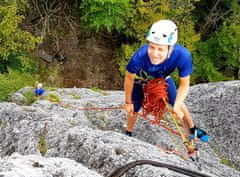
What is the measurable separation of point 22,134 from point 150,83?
2157 millimetres

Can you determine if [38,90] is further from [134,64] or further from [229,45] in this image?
[229,45]

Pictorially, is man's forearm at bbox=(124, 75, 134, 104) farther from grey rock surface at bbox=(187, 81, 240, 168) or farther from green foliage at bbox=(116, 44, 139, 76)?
green foliage at bbox=(116, 44, 139, 76)

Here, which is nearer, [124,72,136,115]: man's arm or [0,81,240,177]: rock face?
[0,81,240,177]: rock face

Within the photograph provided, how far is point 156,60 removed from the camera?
4473 mm

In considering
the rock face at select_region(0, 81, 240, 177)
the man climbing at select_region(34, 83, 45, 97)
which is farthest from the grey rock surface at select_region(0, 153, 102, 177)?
the man climbing at select_region(34, 83, 45, 97)

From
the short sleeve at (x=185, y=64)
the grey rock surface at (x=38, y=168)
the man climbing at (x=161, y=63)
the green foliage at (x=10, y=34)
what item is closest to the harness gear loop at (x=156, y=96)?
the man climbing at (x=161, y=63)

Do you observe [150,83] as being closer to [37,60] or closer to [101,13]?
[101,13]

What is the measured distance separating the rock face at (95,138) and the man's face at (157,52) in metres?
1.19

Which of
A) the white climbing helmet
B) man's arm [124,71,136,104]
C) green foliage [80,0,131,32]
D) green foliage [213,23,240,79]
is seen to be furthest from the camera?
green foliage [213,23,240,79]

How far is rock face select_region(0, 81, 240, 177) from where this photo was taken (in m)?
4.10

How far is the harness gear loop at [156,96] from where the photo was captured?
16.6ft

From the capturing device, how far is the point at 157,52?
436 centimetres

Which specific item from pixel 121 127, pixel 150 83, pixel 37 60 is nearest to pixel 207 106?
pixel 121 127

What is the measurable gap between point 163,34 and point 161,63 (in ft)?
1.56
